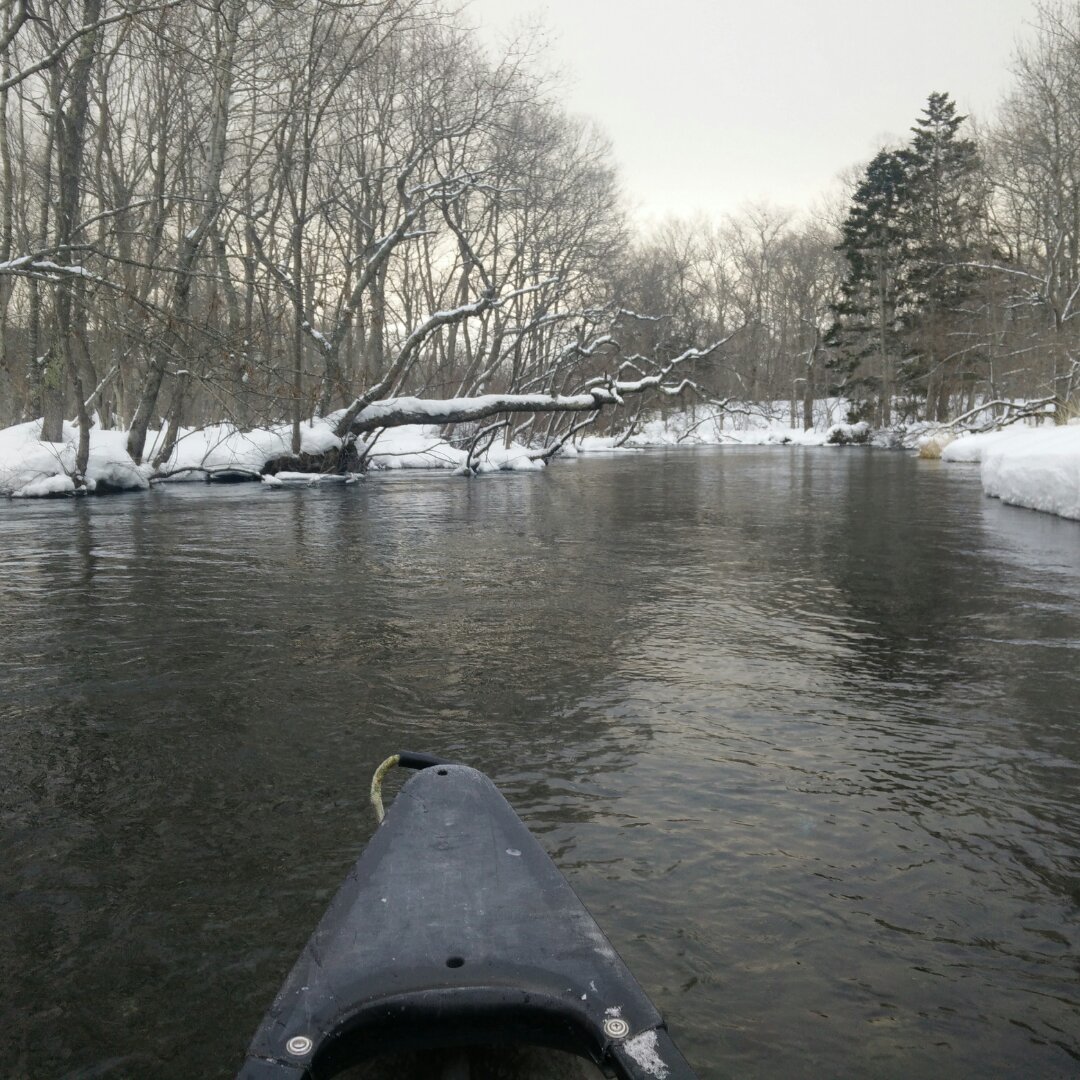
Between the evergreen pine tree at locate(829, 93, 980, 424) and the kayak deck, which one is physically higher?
the evergreen pine tree at locate(829, 93, 980, 424)

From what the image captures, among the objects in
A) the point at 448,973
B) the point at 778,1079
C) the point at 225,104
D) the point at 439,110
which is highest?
the point at 439,110

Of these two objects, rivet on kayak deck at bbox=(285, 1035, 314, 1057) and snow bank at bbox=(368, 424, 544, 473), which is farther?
snow bank at bbox=(368, 424, 544, 473)

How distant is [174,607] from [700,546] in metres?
5.63

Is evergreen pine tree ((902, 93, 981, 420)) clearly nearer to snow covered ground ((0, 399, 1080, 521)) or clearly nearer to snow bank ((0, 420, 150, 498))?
snow covered ground ((0, 399, 1080, 521))

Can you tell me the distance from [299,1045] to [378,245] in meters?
22.2

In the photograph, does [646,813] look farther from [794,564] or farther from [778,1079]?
[794,564]

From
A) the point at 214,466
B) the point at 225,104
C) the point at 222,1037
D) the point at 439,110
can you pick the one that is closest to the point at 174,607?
the point at 222,1037

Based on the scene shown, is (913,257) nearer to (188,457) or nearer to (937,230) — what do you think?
(937,230)

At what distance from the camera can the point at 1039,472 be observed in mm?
13172

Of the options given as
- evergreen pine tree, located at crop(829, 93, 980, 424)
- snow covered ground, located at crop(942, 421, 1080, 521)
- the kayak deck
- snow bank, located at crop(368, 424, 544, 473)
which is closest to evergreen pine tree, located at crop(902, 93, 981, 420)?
evergreen pine tree, located at crop(829, 93, 980, 424)

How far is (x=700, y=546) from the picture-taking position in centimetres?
1040

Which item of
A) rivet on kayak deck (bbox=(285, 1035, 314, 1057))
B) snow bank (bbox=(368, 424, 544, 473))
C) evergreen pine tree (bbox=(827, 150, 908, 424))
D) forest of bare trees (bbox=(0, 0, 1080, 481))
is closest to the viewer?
rivet on kayak deck (bbox=(285, 1035, 314, 1057))

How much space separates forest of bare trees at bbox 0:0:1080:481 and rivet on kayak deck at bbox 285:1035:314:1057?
6381 mm

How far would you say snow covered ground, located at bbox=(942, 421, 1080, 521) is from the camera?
1227 centimetres
